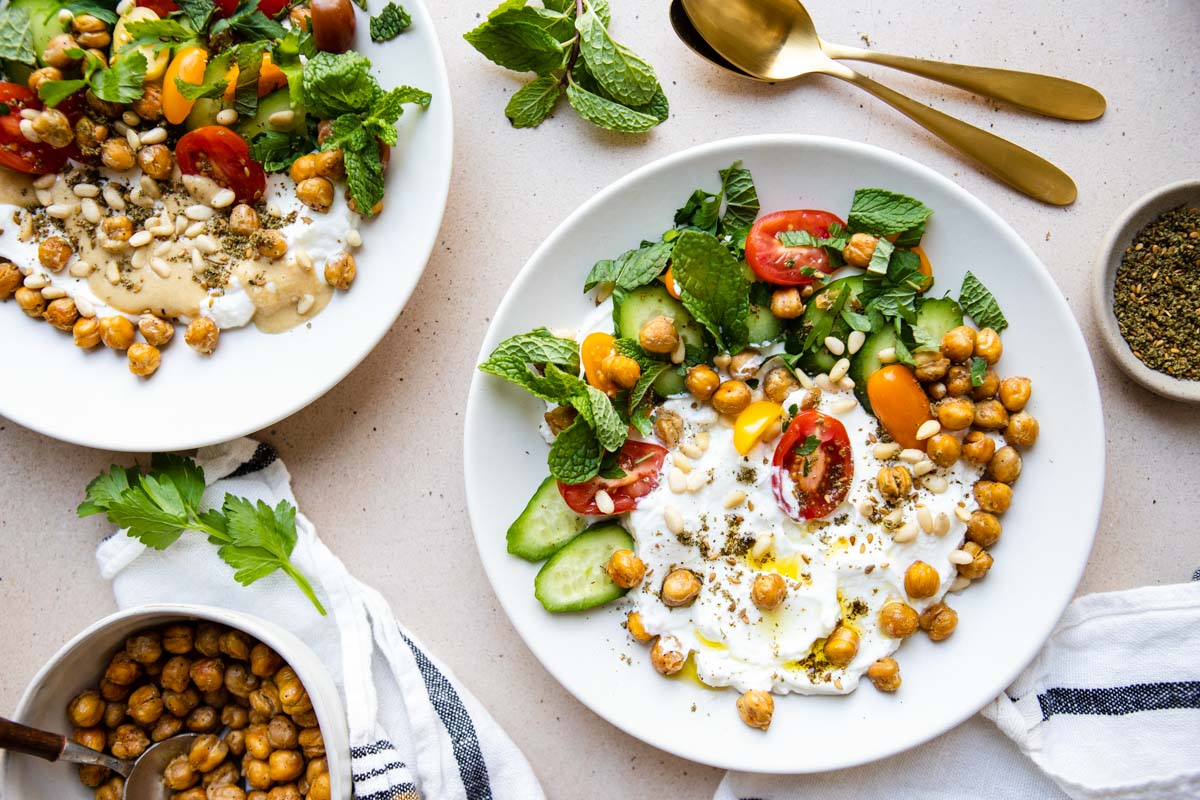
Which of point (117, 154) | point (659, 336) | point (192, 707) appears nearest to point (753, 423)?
point (659, 336)

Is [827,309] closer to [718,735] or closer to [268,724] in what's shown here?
[718,735]

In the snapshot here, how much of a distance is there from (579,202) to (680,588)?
1018mm

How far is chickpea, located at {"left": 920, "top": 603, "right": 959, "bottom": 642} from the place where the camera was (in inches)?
82.9

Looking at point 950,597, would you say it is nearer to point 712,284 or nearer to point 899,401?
point 899,401

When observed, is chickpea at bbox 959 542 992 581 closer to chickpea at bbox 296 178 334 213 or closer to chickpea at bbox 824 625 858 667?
chickpea at bbox 824 625 858 667

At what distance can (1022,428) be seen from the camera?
2078mm

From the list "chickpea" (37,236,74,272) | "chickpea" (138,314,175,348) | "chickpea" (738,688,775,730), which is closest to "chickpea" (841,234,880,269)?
"chickpea" (738,688,775,730)

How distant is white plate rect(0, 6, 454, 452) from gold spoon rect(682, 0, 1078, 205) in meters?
0.72

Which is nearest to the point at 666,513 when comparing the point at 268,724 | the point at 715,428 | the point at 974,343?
the point at 715,428

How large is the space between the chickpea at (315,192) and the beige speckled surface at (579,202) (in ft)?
1.04

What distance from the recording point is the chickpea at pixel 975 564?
6.93 ft

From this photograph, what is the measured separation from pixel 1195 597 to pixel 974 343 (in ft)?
2.83

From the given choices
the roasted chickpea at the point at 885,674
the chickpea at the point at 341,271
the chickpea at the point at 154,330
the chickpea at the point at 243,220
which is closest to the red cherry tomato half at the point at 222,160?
the chickpea at the point at 243,220

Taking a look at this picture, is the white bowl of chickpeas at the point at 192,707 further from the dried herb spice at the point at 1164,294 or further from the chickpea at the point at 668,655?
the dried herb spice at the point at 1164,294
